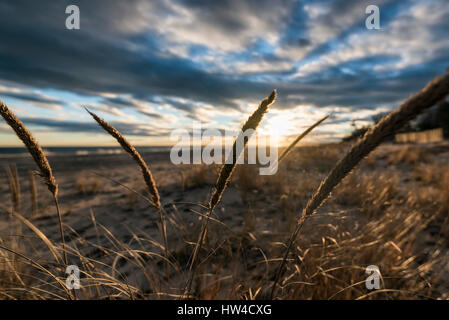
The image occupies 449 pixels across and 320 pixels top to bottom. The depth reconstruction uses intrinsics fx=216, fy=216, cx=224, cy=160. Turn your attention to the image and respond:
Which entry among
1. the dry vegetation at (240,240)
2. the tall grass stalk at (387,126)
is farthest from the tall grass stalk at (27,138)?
the tall grass stalk at (387,126)

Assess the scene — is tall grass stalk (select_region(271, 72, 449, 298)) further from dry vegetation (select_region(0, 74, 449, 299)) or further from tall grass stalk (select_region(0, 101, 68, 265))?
tall grass stalk (select_region(0, 101, 68, 265))

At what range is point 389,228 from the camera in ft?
8.41

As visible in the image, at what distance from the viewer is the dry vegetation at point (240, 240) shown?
36.8 inches

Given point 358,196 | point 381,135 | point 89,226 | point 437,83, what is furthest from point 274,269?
point 89,226

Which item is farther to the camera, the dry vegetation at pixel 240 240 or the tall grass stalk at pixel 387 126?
the dry vegetation at pixel 240 240

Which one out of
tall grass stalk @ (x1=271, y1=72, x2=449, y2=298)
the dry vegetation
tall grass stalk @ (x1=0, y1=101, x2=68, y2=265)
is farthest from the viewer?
the dry vegetation

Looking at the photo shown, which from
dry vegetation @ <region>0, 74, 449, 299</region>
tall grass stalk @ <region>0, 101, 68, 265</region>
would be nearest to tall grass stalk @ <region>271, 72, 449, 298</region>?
dry vegetation @ <region>0, 74, 449, 299</region>

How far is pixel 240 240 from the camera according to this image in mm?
1412

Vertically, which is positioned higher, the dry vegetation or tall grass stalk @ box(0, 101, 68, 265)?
tall grass stalk @ box(0, 101, 68, 265)

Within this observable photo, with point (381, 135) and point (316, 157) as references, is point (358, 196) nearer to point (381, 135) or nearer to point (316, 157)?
point (381, 135)

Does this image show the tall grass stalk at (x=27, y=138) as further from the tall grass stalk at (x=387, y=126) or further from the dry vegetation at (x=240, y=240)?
the tall grass stalk at (x=387, y=126)

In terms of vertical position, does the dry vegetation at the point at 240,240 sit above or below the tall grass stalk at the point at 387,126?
below

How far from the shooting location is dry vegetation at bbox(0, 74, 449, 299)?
3.07ft
